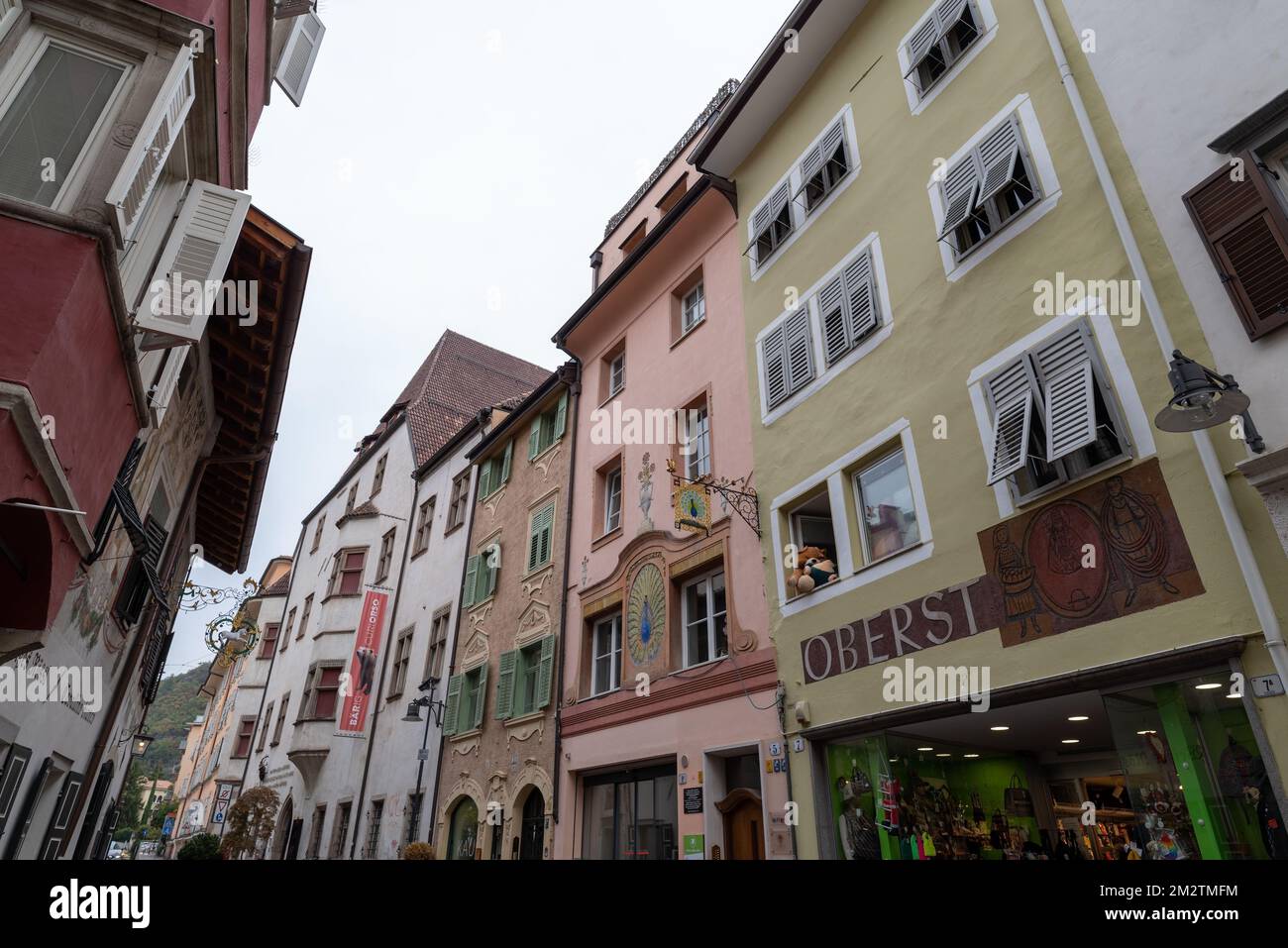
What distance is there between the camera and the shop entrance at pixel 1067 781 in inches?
242

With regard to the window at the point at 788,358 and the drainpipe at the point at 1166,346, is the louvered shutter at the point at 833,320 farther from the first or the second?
the drainpipe at the point at 1166,346

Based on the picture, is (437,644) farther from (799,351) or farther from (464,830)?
(799,351)

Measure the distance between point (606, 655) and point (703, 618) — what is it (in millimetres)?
3101

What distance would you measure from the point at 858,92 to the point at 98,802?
18.3 meters

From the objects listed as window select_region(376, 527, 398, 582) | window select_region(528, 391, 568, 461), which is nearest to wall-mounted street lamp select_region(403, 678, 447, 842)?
window select_region(528, 391, 568, 461)

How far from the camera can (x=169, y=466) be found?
37.4 ft

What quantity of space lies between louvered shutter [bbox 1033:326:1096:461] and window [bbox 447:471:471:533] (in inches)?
733

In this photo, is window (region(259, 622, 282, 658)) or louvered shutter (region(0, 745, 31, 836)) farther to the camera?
window (region(259, 622, 282, 658))

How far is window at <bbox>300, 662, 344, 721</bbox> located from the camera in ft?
83.4

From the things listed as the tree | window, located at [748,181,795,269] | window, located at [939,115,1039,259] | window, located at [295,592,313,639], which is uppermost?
window, located at [748,181,795,269]

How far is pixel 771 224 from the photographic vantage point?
13570 mm

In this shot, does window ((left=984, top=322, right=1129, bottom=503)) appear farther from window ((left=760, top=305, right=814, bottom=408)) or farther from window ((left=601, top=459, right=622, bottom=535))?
window ((left=601, top=459, right=622, bottom=535))
